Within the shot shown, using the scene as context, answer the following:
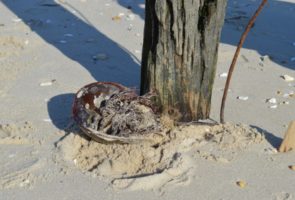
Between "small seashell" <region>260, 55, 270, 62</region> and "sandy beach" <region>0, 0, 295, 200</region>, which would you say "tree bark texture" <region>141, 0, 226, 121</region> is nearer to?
"sandy beach" <region>0, 0, 295, 200</region>

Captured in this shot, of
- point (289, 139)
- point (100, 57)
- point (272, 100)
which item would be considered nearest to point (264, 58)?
point (272, 100)

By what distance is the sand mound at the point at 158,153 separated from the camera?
301 centimetres

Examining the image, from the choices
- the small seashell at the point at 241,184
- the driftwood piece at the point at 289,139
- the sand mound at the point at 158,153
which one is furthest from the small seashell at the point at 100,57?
the small seashell at the point at 241,184

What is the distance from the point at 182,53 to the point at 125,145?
0.63m

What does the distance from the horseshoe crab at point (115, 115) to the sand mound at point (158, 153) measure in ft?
0.22

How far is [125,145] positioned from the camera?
10.6 feet

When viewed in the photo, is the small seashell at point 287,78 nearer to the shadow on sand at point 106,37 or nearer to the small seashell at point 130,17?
the shadow on sand at point 106,37

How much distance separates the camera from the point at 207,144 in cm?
331

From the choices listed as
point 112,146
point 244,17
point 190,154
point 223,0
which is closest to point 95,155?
point 112,146

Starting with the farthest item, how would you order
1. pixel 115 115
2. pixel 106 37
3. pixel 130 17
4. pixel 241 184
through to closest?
pixel 130 17
pixel 106 37
pixel 115 115
pixel 241 184

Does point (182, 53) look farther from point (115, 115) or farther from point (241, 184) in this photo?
point (241, 184)

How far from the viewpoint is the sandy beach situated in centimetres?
296

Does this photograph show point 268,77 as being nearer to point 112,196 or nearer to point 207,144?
point 207,144

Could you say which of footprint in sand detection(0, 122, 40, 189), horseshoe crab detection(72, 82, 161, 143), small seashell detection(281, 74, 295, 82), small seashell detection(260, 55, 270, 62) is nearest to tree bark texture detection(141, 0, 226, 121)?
horseshoe crab detection(72, 82, 161, 143)
